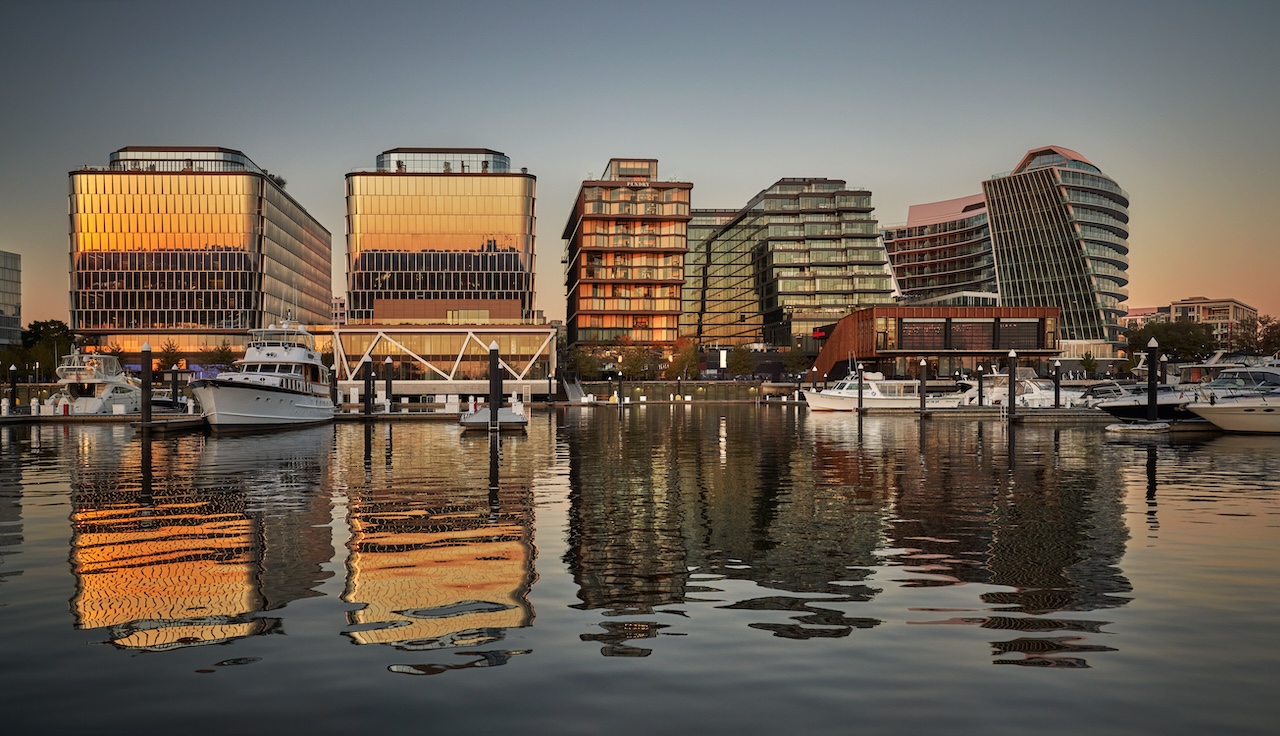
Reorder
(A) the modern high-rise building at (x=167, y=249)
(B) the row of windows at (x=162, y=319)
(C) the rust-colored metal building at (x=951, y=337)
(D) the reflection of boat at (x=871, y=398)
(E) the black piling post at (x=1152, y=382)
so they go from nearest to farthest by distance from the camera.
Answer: (E) the black piling post at (x=1152, y=382) → (D) the reflection of boat at (x=871, y=398) → (C) the rust-colored metal building at (x=951, y=337) → (B) the row of windows at (x=162, y=319) → (A) the modern high-rise building at (x=167, y=249)

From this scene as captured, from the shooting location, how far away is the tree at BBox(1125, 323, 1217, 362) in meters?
140

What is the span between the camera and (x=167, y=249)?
14812 centimetres

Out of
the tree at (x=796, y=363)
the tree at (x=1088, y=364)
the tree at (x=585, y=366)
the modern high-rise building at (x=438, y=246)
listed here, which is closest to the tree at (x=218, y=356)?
the modern high-rise building at (x=438, y=246)

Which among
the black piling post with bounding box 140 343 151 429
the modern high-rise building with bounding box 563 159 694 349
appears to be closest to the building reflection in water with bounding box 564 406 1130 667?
the black piling post with bounding box 140 343 151 429

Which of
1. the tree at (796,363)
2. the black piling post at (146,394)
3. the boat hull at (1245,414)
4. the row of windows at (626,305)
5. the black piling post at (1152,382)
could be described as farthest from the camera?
the row of windows at (626,305)

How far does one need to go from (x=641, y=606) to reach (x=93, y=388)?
85.8 metres

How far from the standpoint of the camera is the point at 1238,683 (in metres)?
9.30

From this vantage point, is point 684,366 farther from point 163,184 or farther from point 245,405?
point 245,405

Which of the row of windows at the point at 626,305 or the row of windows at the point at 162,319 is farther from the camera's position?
the row of windows at the point at 626,305

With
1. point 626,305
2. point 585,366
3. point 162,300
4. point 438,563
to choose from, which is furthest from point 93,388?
point 626,305

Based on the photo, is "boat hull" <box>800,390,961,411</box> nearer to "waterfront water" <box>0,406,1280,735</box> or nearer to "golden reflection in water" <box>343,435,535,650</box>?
"waterfront water" <box>0,406,1280,735</box>

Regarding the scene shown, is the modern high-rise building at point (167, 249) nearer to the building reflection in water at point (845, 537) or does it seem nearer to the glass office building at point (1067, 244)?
the building reflection in water at point (845, 537)

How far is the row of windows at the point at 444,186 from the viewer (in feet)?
466

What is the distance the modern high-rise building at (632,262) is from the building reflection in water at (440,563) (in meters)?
148
